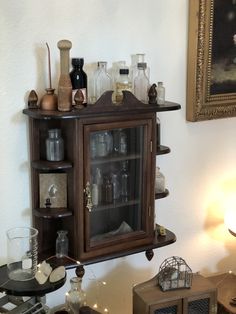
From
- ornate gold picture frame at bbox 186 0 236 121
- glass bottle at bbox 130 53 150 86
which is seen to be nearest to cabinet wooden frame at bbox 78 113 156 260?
glass bottle at bbox 130 53 150 86

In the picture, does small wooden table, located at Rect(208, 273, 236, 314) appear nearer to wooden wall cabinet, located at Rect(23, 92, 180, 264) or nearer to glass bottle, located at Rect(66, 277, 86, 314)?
wooden wall cabinet, located at Rect(23, 92, 180, 264)

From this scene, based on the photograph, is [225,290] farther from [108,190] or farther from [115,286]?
[108,190]

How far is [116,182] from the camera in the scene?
77.8 inches

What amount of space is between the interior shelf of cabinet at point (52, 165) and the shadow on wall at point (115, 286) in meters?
0.58

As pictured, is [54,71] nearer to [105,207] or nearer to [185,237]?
[105,207]

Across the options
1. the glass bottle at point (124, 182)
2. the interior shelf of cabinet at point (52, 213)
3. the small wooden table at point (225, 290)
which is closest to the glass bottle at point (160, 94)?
the glass bottle at point (124, 182)

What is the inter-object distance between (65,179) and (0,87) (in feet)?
1.39

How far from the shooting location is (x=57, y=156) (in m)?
1.85

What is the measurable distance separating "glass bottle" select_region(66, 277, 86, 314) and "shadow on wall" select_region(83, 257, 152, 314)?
0.18 meters

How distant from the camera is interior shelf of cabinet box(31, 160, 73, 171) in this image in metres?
1.81

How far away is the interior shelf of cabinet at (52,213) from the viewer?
73.1 inches

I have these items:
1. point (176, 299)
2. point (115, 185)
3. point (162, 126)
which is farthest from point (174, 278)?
point (162, 126)

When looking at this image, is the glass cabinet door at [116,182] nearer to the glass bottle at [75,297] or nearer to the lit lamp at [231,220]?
the glass bottle at [75,297]

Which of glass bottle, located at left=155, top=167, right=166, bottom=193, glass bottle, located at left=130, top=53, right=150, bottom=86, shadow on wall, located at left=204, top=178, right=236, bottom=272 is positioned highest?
glass bottle, located at left=130, top=53, right=150, bottom=86
